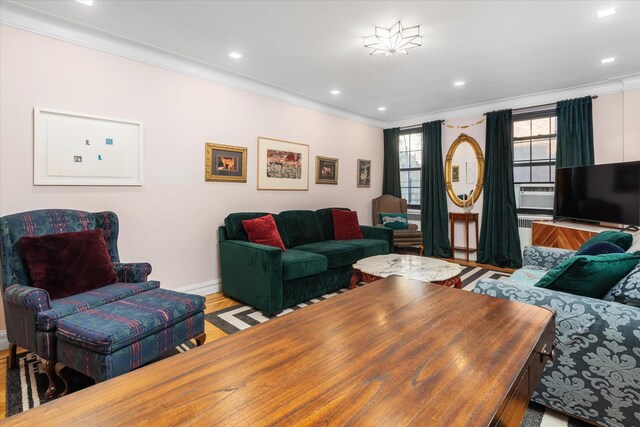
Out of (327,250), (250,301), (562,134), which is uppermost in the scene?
(562,134)

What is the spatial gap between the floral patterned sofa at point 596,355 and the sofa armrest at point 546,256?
1474mm

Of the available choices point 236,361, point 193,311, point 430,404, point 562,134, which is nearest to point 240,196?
point 193,311

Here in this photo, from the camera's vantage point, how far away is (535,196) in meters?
4.86

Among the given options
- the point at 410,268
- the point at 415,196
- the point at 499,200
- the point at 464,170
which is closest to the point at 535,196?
the point at 499,200

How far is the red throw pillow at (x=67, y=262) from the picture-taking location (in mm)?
2098

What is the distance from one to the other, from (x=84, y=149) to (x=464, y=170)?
5.21 meters

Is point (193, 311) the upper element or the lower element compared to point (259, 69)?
lower

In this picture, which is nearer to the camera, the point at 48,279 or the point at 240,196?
the point at 48,279

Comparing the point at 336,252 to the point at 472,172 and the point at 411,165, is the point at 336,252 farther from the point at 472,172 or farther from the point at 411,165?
the point at 411,165

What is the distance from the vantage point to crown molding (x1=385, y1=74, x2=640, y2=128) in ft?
13.2

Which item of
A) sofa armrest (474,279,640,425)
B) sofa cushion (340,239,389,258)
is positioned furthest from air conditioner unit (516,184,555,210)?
sofa armrest (474,279,640,425)

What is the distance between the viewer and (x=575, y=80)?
404 centimetres

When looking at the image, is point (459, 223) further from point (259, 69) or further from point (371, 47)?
point (259, 69)

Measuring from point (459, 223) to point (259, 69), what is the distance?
4.01m
